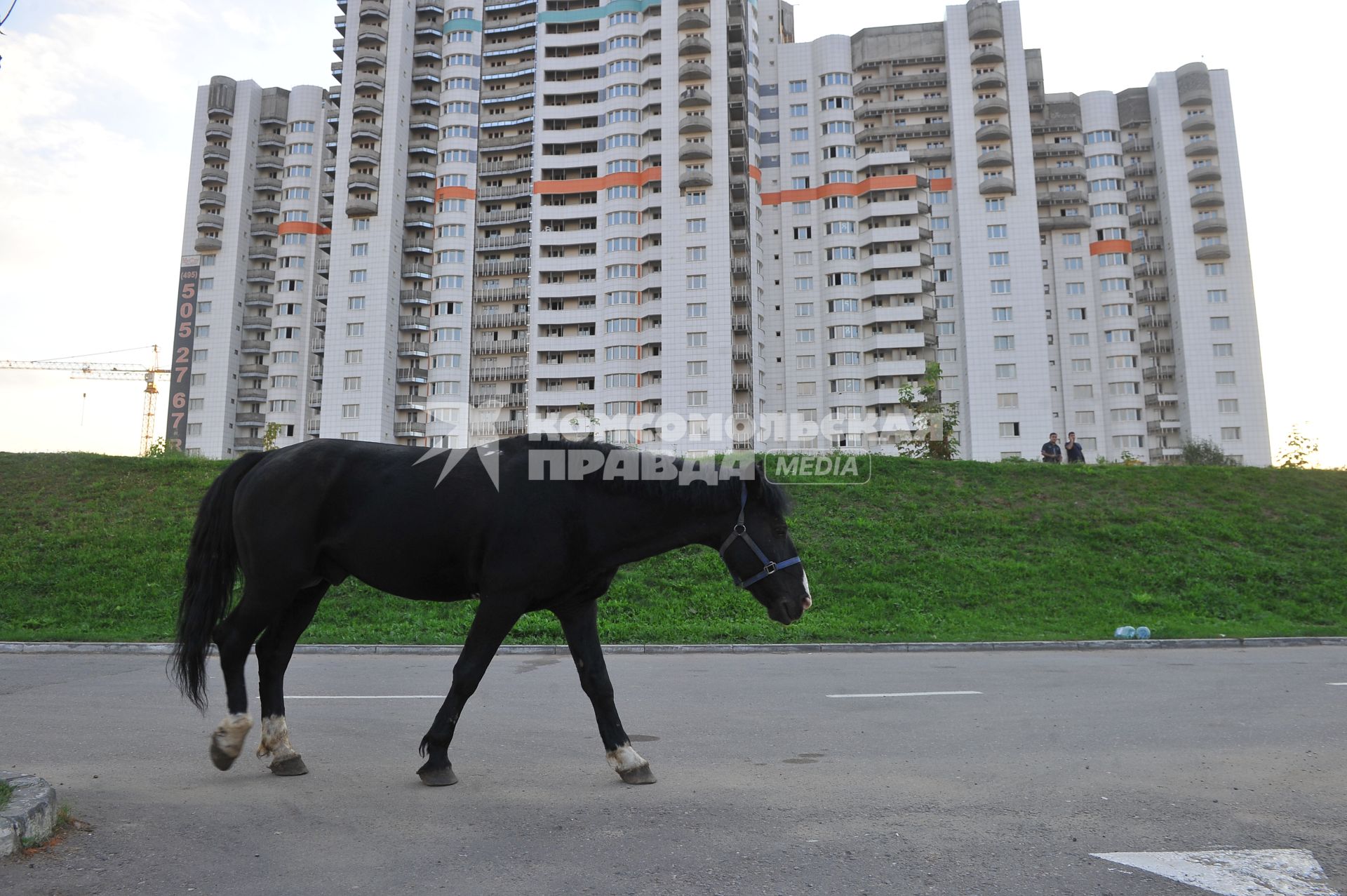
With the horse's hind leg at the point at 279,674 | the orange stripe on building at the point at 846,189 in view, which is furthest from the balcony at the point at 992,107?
the horse's hind leg at the point at 279,674

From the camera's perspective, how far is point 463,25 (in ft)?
283

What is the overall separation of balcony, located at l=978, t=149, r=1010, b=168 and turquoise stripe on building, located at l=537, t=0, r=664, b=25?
3440cm

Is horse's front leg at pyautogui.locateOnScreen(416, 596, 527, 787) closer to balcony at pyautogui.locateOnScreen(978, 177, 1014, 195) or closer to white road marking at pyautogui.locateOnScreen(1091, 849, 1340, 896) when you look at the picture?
white road marking at pyautogui.locateOnScreen(1091, 849, 1340, 896)

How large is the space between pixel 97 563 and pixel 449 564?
17304 millimetres

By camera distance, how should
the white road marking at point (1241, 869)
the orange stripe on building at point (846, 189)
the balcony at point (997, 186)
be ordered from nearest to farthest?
the white road marking at point (1241, 869)
the balcony at point (997, 186)
the orange stripe on building at point (846, 189)

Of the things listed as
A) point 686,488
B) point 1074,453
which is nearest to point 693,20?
point 1074,453

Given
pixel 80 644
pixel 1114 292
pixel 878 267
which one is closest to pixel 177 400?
pixel 878 267

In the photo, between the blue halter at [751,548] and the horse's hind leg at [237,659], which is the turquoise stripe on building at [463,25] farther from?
the blue halter at [751,548]

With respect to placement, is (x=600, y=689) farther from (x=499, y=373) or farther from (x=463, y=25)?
(x=463, y=25)

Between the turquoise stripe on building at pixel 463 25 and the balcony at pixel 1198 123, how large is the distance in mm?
68985

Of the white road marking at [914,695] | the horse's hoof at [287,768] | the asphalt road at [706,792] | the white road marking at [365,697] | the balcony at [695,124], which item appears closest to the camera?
the asphalt road at [706,792]

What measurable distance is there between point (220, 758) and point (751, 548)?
11.0ft

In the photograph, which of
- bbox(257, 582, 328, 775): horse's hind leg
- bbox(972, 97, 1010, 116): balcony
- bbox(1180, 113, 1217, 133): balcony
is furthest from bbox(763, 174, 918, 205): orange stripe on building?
bbox(257, 582, 328, 775): horse's hind leg

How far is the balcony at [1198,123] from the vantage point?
83.0 metres
